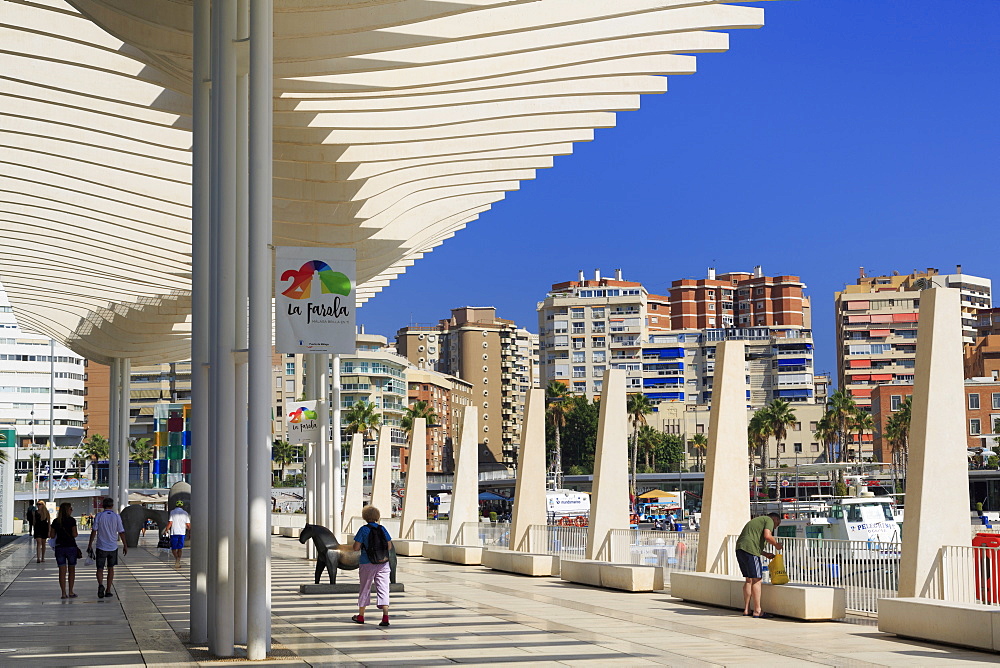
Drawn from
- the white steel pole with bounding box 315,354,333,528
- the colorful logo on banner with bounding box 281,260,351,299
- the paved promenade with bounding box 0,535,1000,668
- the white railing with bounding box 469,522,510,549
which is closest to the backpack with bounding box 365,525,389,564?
the paved promenade with bounding box 0,535,1000,668

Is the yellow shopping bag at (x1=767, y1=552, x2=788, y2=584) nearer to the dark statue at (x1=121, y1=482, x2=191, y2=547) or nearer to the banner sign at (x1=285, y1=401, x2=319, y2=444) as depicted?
the banner sign at (x1=285, y1=401, x2=319, y2=444)

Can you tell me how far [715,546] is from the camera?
15.9 m

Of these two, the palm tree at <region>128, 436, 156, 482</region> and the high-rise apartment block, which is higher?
the high-rise apartment block

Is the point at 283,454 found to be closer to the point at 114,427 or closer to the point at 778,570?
the point at 114,427

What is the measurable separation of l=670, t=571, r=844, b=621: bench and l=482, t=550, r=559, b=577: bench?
19.3 ft

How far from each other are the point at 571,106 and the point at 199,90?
7.95 metres

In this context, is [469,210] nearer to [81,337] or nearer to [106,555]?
[106,555]

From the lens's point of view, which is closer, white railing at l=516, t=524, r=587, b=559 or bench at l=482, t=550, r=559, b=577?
white railing at l=516, t=524, r=587, b=559

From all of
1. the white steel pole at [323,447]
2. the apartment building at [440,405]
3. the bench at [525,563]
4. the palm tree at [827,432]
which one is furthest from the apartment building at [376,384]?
the bench at [525,563]

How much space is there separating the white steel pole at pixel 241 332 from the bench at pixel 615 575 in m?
8.13

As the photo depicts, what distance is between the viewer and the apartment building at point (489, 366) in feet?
533

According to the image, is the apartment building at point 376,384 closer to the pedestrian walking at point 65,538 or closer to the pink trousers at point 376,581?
the pedestrian walking at point 65,538

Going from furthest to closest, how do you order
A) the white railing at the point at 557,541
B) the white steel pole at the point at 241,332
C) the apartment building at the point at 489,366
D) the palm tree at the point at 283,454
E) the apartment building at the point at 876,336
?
1. the apartment building at the point at 489,366
2. the apartment building at the point at 876,336
3. the palm tree at the point at 283,454
4. the white railing at the point at 557,541
5. the white steel pole at the point at 241,332

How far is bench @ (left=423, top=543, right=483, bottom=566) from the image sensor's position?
83.5 feet
